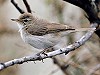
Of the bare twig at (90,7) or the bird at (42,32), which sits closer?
the bare twig at (90,7)

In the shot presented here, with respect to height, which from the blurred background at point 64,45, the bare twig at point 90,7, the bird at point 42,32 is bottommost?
the blurred background at point 64,45

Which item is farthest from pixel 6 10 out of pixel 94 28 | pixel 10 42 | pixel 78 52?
pixel 94 28

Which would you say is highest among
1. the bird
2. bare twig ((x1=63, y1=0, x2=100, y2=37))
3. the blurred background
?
bare twig ((x1=63, y1=0, x2=100, y2=37))

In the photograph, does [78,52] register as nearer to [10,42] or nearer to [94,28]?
[94,28]

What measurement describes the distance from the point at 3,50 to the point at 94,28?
2503 mm

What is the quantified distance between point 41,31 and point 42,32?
0.06ft

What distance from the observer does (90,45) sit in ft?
14.9

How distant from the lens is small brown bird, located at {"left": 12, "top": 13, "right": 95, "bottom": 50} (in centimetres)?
370

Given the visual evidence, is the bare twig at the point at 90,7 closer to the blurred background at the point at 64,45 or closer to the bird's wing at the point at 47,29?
the bird's wing at the point at 47,29

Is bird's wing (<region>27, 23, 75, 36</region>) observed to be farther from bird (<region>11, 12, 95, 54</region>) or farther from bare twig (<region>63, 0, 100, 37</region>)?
bare twig (<region>63, 0, 100, 37</region>)

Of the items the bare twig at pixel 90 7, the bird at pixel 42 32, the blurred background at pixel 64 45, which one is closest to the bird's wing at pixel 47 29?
the bird at pixel 42 32

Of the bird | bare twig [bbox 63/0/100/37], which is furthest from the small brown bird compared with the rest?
bare twig [bbox 63/0/100/37]

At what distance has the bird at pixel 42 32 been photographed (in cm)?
370

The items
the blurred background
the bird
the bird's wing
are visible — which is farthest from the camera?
the blurred background
